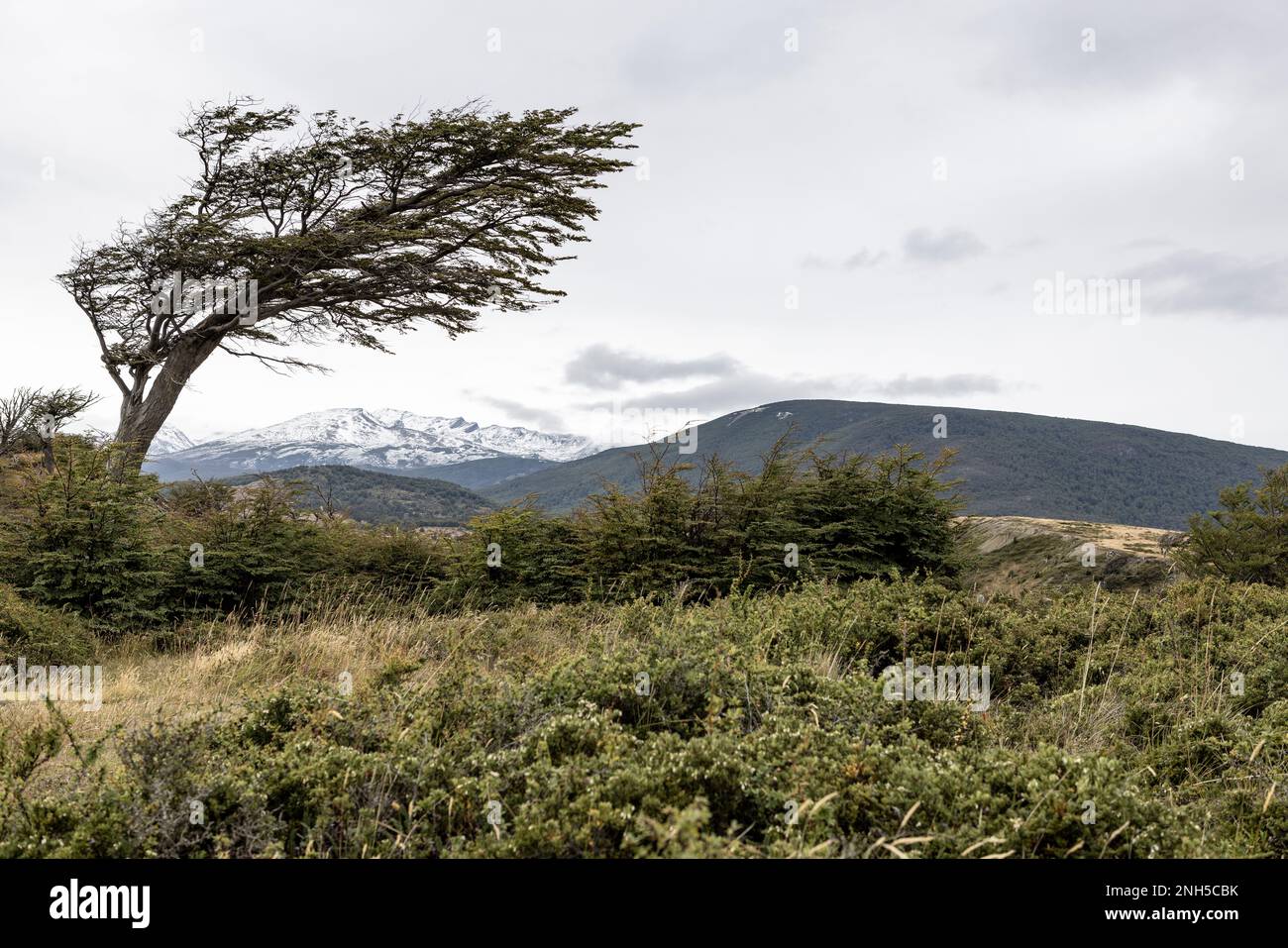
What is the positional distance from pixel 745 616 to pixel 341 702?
4293 millimetres

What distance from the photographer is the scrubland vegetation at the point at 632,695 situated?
2.43 metres

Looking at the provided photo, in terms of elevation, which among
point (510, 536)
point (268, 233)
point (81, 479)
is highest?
point (268, 233)

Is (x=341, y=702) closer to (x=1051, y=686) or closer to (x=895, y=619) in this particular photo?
(x=895, y=619)

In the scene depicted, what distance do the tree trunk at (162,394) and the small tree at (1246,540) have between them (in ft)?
70.7

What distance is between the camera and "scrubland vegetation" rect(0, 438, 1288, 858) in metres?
2.43

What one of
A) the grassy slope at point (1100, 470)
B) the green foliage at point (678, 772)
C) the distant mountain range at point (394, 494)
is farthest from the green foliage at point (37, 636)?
the grassy slope at point (1100, 470)

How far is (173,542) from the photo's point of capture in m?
9.98

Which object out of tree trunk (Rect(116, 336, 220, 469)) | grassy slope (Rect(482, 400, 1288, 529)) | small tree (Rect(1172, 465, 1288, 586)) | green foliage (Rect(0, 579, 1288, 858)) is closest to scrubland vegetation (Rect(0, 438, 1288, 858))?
green foliage (Rect(0, 579, 1288, 858))
